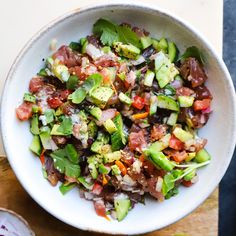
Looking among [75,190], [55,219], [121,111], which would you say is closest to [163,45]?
[121,111]

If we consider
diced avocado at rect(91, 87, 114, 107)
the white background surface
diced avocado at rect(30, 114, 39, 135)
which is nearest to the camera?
diced avocado at rect(91, 87, 114, 107)

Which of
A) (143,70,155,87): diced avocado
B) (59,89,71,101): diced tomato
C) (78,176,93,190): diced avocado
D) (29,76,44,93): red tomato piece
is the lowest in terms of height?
(78,176,93,190): diced avocado

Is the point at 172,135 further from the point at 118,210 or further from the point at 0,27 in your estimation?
the point at 0,27

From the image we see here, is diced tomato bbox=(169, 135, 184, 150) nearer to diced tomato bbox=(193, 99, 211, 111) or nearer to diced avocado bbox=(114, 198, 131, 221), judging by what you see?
diced tomato bbox=(193, 99, 211, 111)

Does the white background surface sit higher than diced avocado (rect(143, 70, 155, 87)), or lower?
higher

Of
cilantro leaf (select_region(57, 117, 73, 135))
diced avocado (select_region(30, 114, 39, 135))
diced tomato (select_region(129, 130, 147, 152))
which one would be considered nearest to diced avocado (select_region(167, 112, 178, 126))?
diced tomato (select_region(129, 130, 147, 152))

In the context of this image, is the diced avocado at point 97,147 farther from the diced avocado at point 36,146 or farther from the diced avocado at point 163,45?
the diced avocado at point 163,45

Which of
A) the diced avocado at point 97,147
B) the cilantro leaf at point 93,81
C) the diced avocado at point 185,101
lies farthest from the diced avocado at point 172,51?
the diced avocado at point 97,147

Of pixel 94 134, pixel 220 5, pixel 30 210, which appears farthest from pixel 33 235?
pixel 220 5
